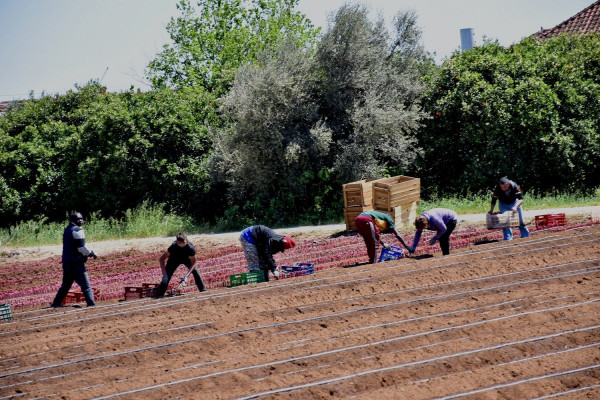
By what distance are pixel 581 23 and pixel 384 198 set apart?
53.6ft

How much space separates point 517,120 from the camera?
22266 mm

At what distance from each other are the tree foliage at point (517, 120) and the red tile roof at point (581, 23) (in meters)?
4.68

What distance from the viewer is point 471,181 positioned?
2302cm

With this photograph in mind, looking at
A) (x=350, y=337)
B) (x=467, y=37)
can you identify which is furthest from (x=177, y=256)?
(x=467, y=37)

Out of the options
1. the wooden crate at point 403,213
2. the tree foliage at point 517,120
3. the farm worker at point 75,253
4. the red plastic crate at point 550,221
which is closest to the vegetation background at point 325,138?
the tree foliage at point 517,120

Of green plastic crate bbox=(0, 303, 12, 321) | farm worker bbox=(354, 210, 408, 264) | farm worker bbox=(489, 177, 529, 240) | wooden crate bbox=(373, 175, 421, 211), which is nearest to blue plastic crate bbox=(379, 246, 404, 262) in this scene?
farm worker bbox=(354, 210, 408, 264)

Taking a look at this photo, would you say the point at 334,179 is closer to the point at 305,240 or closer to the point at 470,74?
the point at 305,240

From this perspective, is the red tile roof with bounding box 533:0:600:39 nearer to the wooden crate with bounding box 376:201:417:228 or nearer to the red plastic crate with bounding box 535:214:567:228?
the wooden crate with bounding box 376:201:417:228

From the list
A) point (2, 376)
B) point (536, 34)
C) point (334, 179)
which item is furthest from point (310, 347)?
point (536, 34)

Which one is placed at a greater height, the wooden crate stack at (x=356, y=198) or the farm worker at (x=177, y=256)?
the wooden crate stack at (x=356, y=198)

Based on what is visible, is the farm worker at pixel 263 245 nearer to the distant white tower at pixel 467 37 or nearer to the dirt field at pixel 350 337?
the dirt field at pixel 350 337

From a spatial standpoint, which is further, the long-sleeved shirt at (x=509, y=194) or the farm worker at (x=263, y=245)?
the long-sleeved shirt at (x=509, y=194)

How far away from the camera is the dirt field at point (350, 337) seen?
743cm

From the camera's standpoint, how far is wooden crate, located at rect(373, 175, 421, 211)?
18.0 m
